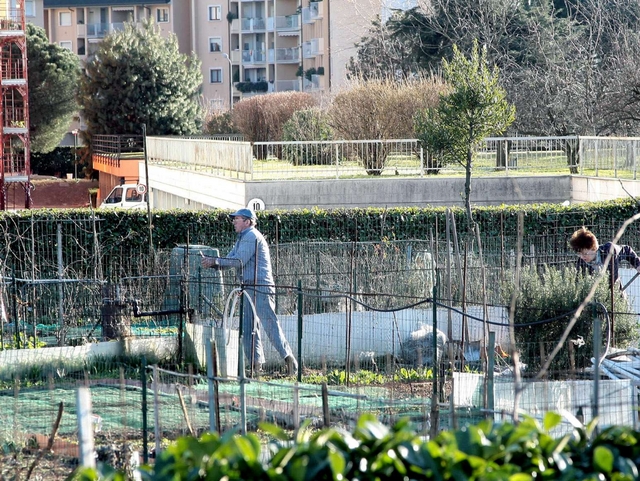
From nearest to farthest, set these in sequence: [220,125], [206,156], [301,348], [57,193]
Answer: [301,348], [206,156], [57,193], [220,125]

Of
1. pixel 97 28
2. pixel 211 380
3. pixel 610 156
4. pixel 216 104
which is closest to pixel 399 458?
pixel 211 380

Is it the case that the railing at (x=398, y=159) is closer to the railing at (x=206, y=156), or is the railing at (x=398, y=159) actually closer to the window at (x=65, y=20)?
the railing at (x=206, y=156)

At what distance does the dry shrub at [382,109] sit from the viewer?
27438 mm

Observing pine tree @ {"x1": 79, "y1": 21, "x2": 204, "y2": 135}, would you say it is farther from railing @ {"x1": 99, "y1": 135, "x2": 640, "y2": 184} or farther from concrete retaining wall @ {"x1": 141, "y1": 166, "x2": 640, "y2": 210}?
concrete retaining wall @ {"x1": 141, "y1": 166, "x2": 640, "y2": 210}

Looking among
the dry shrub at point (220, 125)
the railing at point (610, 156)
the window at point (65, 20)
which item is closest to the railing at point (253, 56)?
the window at point (65, 20)

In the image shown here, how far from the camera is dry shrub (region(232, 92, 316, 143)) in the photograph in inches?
1538

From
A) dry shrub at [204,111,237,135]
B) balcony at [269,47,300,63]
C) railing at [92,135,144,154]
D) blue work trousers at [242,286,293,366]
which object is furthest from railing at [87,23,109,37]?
blue work trousers at [242,286,293,366]

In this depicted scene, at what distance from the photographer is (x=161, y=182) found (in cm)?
2688

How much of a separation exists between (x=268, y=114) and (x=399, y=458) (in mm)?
36739

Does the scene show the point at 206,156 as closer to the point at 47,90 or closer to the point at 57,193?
the point at 57,193

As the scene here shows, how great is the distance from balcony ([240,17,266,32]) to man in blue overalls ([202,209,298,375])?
5687 centimetres

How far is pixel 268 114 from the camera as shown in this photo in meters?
39.2

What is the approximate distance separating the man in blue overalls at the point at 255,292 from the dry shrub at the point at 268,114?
28425 mm

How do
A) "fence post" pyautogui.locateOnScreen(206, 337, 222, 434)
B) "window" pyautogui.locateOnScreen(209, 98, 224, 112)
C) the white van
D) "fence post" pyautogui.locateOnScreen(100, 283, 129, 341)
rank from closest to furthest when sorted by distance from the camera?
"fence post" pyautogui.locateOnScreen(206, 337, 222, 434), "fence post" pyautogui.locateOnScreen(100, 283, 129, 341), the white van, "window" pyautogui.locateOnScreen(209, 98, 224, 112)
